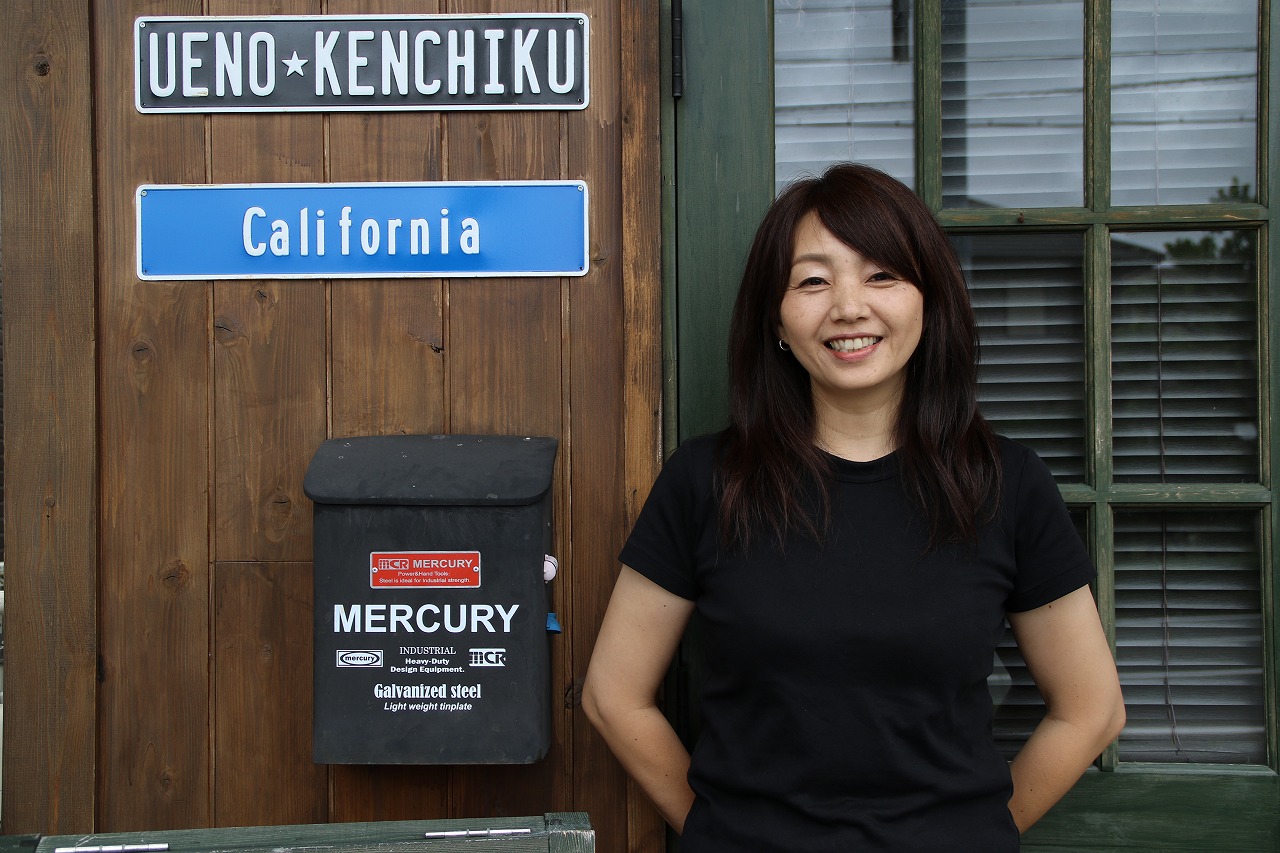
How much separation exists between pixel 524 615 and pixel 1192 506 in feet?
3.67

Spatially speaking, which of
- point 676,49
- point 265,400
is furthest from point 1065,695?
point 265,400

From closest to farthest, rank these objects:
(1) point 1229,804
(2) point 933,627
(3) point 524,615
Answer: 1. (2) point 933,627
2. (3) point 524,615
3. (1) point 1229,804

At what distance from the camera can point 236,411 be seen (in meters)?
1.61

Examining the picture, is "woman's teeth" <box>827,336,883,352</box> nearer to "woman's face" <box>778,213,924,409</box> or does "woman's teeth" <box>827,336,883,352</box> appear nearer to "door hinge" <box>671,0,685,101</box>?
"woman's face" <box>778,213,924,409</box>

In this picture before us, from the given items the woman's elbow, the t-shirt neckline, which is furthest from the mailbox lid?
the woman's elbow

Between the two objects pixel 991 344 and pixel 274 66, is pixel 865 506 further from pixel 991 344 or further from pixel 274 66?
pixel 274 66

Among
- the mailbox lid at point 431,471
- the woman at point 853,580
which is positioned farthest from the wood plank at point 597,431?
the woman at point 853,580

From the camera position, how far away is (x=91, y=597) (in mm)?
1597

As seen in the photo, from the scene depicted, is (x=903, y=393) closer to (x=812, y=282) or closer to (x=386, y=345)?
(x=812, y=282)

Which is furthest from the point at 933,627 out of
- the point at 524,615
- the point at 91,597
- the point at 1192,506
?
the point at 91,597

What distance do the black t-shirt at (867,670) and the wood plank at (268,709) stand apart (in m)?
0.73

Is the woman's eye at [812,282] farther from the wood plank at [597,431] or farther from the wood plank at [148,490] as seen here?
the wood plank at [148,490]

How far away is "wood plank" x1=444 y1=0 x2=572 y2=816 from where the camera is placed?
5.22 ft

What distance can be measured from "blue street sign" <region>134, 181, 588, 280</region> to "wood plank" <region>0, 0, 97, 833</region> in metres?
0.21
